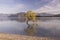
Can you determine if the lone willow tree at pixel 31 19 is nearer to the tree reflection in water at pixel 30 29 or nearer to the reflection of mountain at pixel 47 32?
the tree reflection in water at pixel 30 29

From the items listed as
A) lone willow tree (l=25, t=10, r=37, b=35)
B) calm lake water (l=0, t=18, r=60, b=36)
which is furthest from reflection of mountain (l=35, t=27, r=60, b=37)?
lone willow tree (l=25, t=10, r=37, b=35)

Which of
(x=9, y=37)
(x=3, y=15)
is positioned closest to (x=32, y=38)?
(x=9, y=37)

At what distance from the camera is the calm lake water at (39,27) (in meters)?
2.48

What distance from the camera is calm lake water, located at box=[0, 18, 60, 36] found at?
2477 mm

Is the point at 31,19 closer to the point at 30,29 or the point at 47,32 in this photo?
the point at 30,29

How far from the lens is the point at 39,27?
255 cm

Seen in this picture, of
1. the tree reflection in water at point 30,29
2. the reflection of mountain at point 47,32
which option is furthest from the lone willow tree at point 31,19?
the reflection of mountain at point 47,32

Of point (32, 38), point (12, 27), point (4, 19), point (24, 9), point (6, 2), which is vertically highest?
point (6, 2)

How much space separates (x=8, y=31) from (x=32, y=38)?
535 millimetres

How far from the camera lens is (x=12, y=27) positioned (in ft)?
8.61

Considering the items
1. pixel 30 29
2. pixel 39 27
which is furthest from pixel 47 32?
pixel 30 29

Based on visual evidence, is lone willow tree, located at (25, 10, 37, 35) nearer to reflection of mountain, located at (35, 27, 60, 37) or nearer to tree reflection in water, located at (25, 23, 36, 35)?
tree reflection in water, located at (25, 23, 36, 35)

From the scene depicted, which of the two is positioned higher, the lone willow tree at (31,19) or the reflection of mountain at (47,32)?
the lone willow tree at (31,19)

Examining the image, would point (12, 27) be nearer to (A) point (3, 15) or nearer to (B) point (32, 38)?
(A) point (3, 15)
